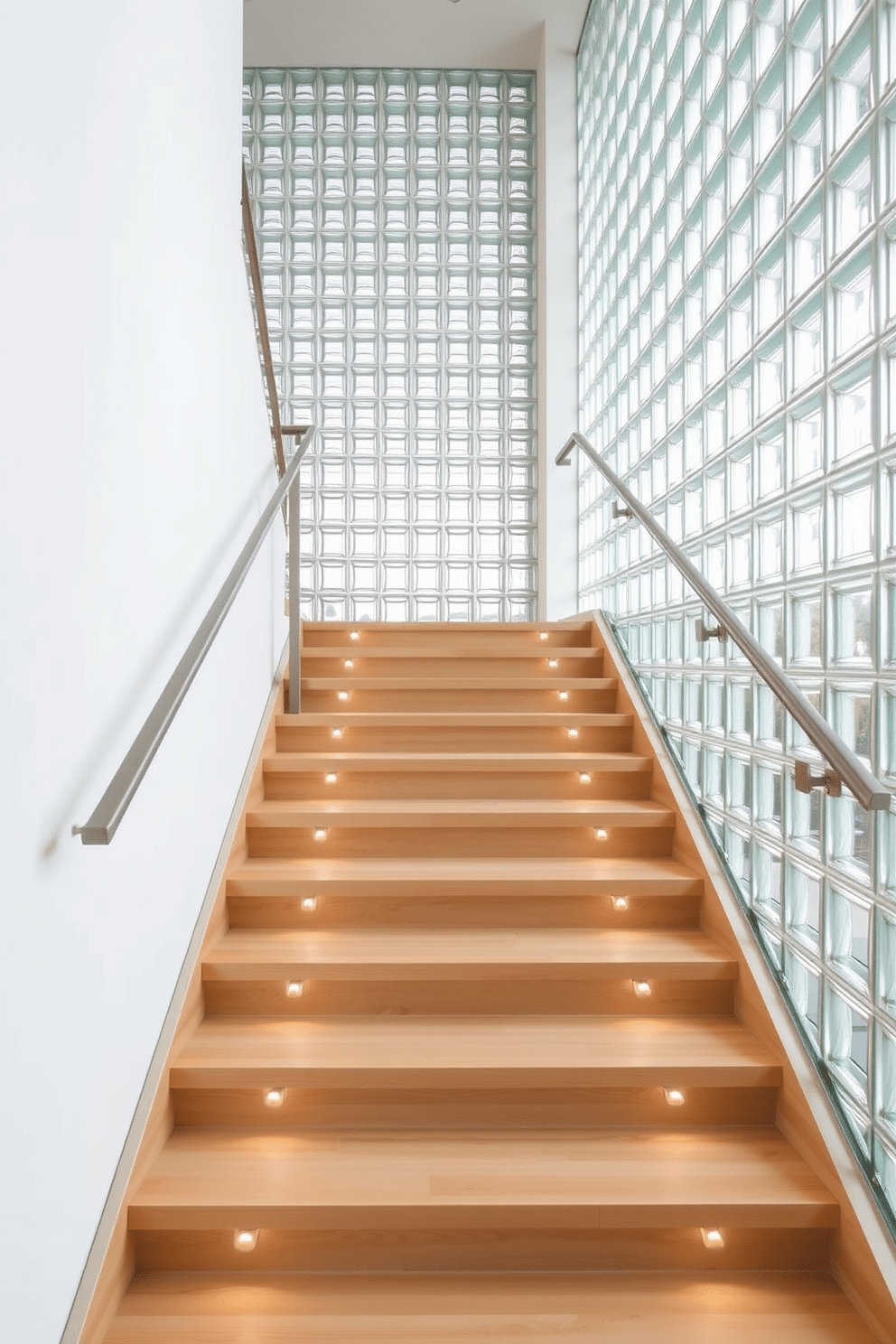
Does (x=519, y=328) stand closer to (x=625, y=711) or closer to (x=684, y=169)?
(x=684, y=169)

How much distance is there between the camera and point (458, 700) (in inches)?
150

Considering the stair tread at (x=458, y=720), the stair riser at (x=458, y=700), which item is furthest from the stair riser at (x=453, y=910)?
the stair riser at (x=458, y=700)

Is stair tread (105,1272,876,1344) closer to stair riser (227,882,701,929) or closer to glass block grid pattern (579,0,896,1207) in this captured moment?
glass block grid pattern (579,0,896,1207)

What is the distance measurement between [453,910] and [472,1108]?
2.14 feet

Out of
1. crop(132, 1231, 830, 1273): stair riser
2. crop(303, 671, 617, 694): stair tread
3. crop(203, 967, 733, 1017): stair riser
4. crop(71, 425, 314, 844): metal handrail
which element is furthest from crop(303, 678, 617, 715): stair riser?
crop(132, 1231, 830, 1273): stair riser

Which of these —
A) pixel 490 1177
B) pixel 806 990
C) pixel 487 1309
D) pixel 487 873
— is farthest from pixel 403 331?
pixel 487 1309

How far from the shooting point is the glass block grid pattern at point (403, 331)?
20.0 ft

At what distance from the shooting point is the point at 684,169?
332cm

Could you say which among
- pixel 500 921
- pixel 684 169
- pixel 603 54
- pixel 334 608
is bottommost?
pixel 500 921

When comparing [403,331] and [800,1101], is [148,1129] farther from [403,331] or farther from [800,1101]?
[403,331]

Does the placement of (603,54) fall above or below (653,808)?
above

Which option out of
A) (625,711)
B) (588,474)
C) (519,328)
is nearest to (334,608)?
(588,474)

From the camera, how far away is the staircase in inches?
69.7

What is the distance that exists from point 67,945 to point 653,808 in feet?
6.61
